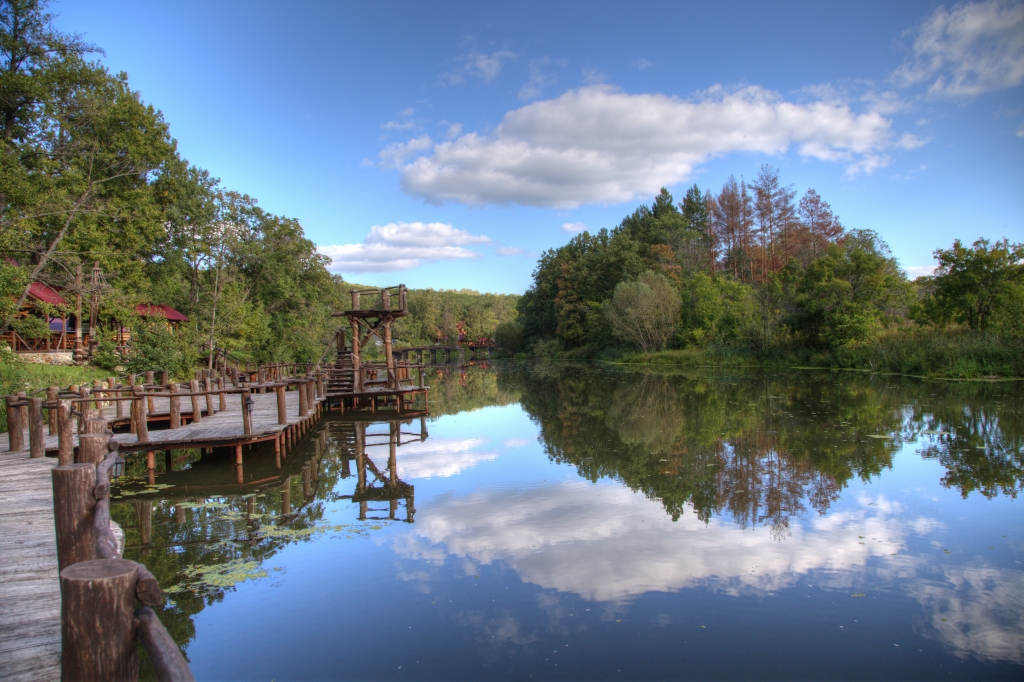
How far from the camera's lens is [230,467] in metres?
12.5

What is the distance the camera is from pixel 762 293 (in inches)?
1502

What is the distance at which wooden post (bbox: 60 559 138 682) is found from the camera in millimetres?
2371

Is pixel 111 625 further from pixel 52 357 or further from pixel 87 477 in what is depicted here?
pixel 52 357

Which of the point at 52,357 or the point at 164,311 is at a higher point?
the point at 164,311

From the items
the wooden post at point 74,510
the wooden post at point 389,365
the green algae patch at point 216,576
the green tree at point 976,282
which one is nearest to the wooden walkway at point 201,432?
the green algae patch at point 216,576

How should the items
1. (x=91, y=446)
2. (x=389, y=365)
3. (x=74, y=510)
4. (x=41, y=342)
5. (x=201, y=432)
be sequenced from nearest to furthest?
(x=74, y=510), (x=91, y=446), (x=201, y=432), (x=389, y=365), (x=41, y=342)

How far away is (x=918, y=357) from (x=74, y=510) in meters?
31.9

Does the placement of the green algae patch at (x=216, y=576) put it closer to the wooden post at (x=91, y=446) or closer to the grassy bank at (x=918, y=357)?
the wooden post at (x=91, y=446)

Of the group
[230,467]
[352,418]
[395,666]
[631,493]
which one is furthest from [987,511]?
[352,418]

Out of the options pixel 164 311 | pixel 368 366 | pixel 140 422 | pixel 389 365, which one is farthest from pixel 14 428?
pixel 164 311

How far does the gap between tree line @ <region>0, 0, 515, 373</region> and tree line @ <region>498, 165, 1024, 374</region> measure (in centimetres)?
2631

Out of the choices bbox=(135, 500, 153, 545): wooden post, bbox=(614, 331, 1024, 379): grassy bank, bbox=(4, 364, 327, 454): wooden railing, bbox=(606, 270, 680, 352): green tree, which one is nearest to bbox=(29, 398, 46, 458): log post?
bbox=(4, 364, 327, 454): wooden railing

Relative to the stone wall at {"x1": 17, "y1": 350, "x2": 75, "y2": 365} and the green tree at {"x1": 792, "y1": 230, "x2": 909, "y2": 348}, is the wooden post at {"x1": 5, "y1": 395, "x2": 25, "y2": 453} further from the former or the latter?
the green tree at {"x1": 792, "y1": 230, "x2": 909, "y2": 348}

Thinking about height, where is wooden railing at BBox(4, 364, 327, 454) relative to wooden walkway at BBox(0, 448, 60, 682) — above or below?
above
